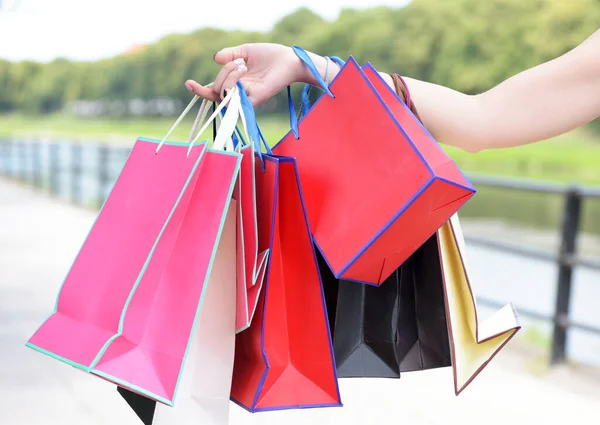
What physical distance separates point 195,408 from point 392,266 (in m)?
0.30

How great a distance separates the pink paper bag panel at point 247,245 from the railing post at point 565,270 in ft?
7.96

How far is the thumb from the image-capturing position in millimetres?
960

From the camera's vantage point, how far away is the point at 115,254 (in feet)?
2.89

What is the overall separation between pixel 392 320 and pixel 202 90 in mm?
398

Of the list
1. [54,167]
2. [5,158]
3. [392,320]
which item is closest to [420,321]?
[392,320]

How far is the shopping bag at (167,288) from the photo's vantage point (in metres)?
0.81

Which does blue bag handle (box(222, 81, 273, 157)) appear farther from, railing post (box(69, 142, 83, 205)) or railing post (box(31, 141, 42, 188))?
railing post (box(31, 141, 42, 188))

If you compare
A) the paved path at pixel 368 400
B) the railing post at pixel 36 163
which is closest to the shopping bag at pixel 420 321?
the paved path at pixel 368 400

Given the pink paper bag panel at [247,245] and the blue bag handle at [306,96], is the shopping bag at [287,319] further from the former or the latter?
the blue bag handle at [306,96]

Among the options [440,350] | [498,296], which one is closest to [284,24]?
[498,296]

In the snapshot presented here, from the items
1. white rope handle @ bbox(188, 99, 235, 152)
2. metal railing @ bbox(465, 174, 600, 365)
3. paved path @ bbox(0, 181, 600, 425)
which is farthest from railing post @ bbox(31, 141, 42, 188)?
white rope handle @ bbox(188, 99, 235, 152)

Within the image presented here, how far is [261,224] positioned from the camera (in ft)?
2.94

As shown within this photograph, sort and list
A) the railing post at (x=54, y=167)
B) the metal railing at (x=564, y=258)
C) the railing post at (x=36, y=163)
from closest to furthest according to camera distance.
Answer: the metal railing at (x=564, y=258) → the railing post at (x=54, y=167) → the railing post at (x=36, y=163)

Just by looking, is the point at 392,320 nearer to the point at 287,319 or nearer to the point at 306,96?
the point at 287,319
